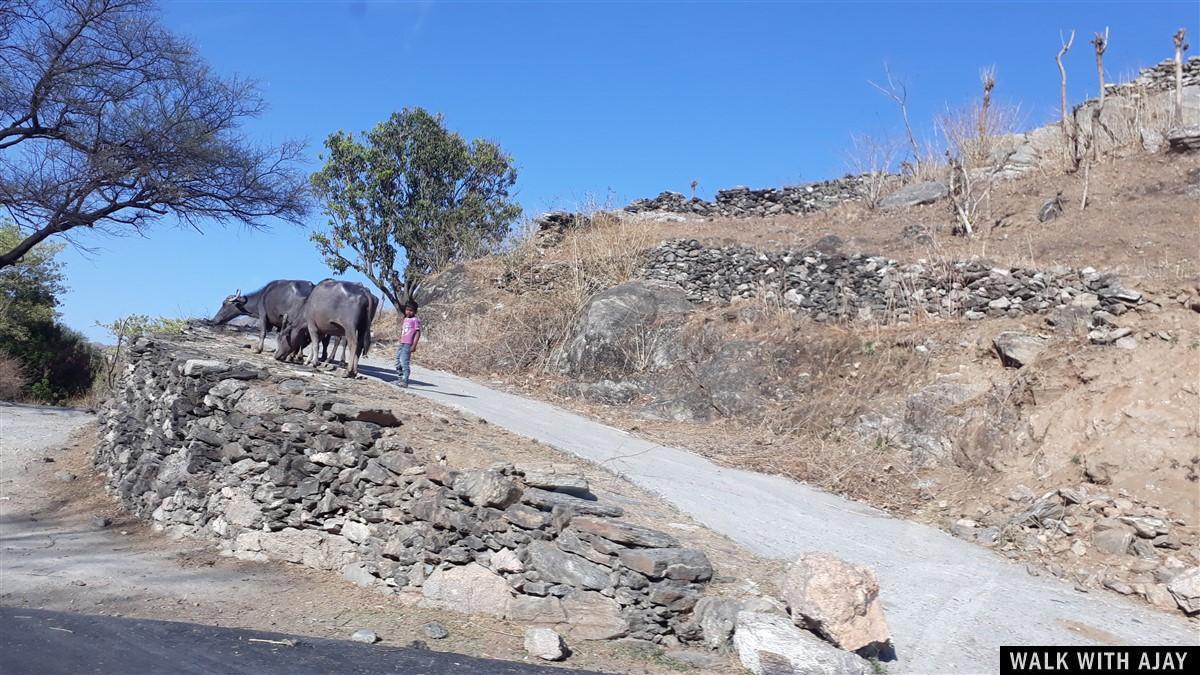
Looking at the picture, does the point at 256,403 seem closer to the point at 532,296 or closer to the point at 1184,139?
the point at 532,296

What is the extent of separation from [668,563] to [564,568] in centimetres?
83

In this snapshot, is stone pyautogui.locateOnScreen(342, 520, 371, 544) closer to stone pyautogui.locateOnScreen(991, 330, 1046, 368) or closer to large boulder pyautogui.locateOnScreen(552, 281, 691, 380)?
large boulder pyautogui.locateOnScreen(552, 281, 691, 380)

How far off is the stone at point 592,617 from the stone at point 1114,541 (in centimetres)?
534

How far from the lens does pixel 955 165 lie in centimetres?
1902

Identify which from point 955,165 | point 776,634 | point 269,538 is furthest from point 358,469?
point 955,165

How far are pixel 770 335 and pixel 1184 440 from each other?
660 cm

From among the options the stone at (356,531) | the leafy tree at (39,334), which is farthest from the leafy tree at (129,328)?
the stone at (356,531)

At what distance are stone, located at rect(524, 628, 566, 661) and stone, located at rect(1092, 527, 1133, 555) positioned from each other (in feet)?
19.1

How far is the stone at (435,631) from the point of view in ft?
22.2

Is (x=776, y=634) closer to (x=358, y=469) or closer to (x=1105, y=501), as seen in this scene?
(x=358, y=469)

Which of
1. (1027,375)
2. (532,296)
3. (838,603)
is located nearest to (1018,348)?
(1027,375)

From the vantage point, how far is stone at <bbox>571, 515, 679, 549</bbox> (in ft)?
22.6

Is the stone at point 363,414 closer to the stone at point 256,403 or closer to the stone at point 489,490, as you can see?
the stone at point 256,403

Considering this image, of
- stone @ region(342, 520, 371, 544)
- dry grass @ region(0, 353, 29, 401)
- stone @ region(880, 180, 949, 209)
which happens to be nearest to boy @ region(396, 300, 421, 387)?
stone @ region(342, 520, 371, 544)
